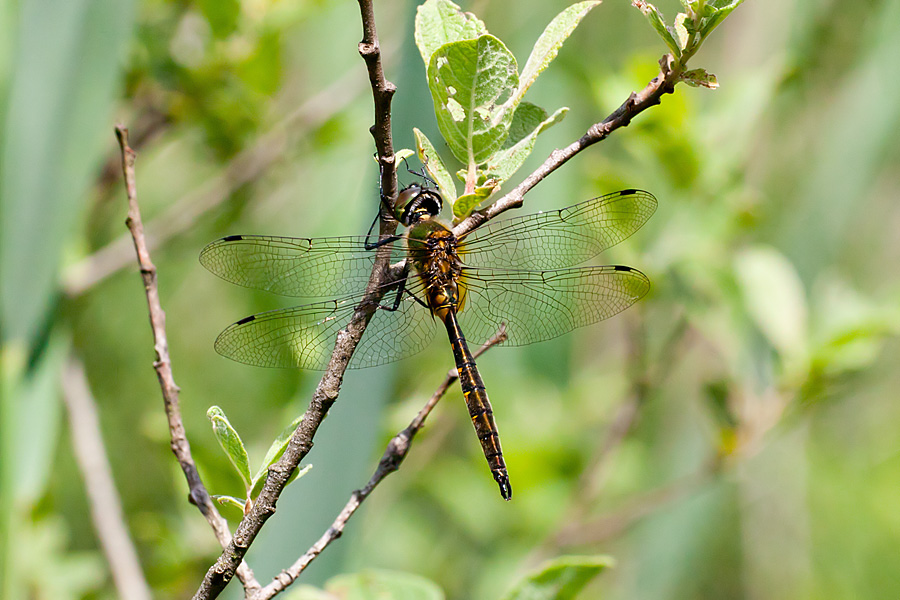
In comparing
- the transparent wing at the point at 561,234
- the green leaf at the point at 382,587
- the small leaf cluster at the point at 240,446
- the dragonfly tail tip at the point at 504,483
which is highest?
the transparent wing at the point at 561,234

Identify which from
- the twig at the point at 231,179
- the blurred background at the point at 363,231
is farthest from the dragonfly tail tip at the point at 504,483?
the twig at the point at 231,179

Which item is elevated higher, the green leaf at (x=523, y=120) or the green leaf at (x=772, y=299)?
the green leaf at (x=772, y=299)

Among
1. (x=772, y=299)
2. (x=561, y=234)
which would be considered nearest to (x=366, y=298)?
(x=561, y=234)

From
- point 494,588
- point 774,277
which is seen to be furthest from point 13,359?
point 774,277

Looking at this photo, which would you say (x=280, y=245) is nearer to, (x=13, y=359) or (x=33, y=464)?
(x=13, y=359)

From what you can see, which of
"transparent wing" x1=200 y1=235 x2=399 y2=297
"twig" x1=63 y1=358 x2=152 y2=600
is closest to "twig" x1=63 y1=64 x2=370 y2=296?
"twig" x1=63 y1=358 x2=152 y2=600

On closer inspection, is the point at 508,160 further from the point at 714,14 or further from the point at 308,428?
the point at 308,428

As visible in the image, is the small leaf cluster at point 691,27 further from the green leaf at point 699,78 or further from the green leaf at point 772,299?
the green leaf at point 772,299

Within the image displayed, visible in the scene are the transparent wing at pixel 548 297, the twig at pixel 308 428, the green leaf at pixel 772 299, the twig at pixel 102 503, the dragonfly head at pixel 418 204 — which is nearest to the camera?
the twig at pixel 308 428
